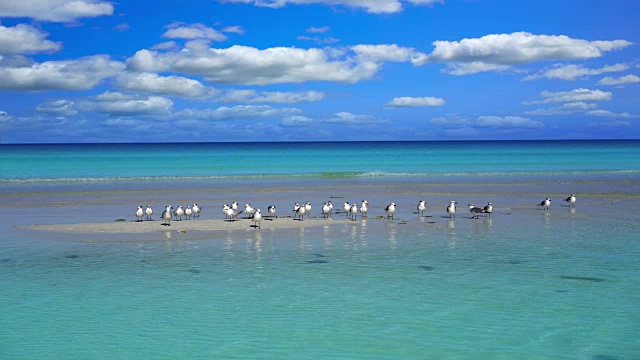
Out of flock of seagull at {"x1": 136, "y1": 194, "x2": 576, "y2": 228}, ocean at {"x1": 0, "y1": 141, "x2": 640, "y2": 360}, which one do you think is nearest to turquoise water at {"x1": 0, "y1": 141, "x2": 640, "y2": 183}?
flock of seagull at {"x1": 136, "y1": 194, "x2": 576, "y2": 228}

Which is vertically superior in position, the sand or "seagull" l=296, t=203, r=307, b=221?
"seagull" l=296, t=203, r=307, b=221

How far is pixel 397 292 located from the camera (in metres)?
15.3

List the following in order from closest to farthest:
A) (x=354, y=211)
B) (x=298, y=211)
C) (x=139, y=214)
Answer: (x=139, y=214) → (x=354, y=211) → (x=298, y=211)

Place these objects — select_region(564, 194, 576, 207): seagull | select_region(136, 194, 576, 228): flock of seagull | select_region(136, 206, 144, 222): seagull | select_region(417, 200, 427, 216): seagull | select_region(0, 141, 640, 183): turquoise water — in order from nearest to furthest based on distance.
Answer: select_region(136, 206, 144, 222): seagull, select_region(136, 194, 576, 228): flock of seagull, select_region(417, 200, 427, 216): seagull, select_region(564, 194, 576, 207): seagull, select_region(0, 141, 640, 183): turquoise water

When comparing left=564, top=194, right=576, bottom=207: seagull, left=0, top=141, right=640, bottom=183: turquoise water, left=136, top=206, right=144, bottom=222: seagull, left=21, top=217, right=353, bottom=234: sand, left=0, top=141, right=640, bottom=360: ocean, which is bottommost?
left=0, top=141, right=640, bottom=360: ocean

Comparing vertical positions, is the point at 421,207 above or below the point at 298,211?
above

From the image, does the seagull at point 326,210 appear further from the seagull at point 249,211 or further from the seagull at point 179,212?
the seagull at point 179,212

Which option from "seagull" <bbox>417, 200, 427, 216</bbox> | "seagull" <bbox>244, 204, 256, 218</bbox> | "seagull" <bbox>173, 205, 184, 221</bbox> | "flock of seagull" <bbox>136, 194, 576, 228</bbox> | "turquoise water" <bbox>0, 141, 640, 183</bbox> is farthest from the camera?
"turquoise water" <bbox>0, 141, 640, 183</bbox>

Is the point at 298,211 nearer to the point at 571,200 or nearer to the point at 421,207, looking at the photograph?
the point at 421,207

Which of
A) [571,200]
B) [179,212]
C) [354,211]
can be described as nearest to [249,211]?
[179,212]

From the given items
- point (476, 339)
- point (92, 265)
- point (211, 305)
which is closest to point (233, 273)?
point (211, 305)

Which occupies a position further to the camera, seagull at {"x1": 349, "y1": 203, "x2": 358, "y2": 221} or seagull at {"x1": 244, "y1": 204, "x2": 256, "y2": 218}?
seagull at {"x1": 244, "y1": 204, "x2": 256, "y2": 218}

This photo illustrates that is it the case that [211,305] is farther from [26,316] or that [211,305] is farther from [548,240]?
[548,240]

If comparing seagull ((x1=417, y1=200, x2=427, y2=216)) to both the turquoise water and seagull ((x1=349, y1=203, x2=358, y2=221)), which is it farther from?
the turquoise water
